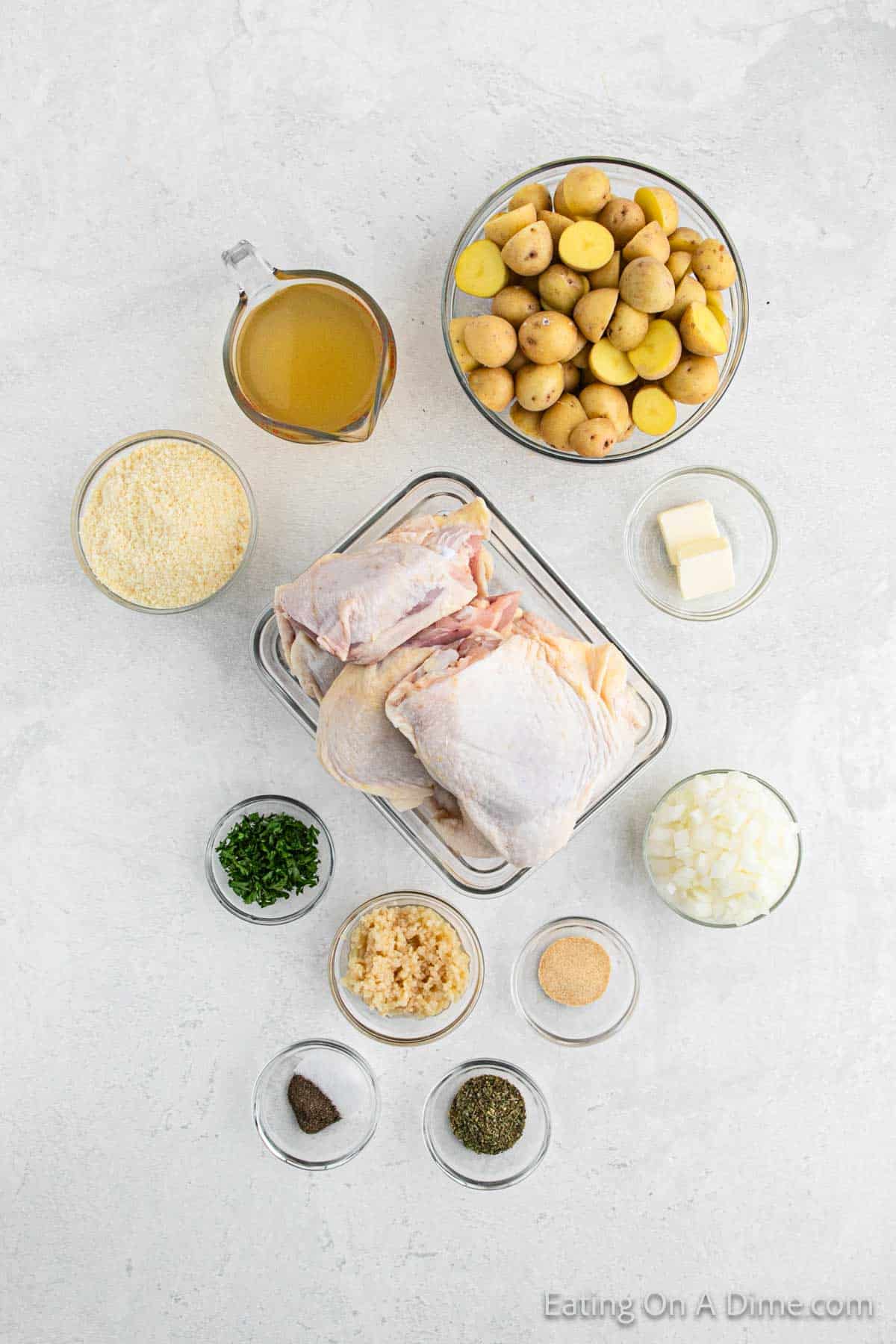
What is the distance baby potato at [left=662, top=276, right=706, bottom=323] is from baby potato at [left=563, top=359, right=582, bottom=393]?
144 mm

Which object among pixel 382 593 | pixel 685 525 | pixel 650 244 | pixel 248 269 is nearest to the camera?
pixel 382 593

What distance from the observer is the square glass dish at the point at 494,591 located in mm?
1426

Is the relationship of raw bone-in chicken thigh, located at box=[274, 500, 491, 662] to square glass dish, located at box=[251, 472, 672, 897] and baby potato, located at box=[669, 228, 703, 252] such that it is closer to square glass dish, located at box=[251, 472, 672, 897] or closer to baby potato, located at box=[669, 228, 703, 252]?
square glass dish, located at box=[251, 472, 672, 897]

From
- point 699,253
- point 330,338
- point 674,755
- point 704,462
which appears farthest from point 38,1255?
point 699,253

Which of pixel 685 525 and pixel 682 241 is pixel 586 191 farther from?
pixel 685 525

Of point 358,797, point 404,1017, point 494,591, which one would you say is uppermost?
point 494,591

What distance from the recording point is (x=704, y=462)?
62.5 inches

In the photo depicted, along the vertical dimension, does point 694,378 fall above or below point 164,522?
above

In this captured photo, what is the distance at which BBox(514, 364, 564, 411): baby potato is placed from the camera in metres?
1.33

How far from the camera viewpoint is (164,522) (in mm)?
1451

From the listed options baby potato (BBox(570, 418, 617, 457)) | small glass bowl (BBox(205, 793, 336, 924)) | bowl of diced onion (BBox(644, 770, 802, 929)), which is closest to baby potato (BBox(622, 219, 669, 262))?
baby potato (BBox(570, 418, 617, 457))

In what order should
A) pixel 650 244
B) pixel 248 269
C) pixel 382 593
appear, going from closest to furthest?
pixel 382 593 < pixel 650 244 < pixel 248 269

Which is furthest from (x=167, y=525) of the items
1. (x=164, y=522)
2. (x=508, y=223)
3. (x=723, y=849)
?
(x=723, y=849)

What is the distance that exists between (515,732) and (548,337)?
0.55 metres
